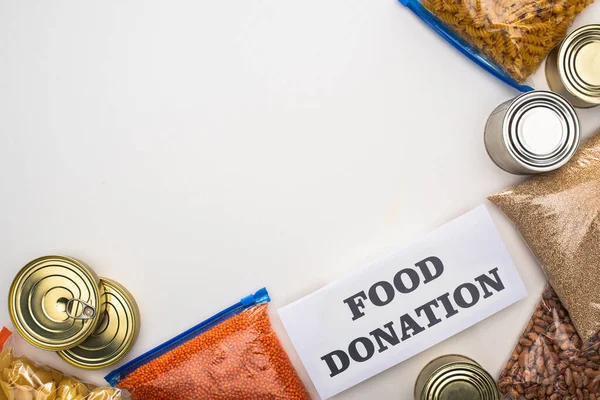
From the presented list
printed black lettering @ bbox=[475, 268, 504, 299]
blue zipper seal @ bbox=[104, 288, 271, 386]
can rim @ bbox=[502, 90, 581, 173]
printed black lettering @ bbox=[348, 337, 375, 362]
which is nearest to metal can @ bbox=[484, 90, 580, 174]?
can rim @ bbox=[502, 90, 581, 173]

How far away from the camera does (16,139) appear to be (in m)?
1.16

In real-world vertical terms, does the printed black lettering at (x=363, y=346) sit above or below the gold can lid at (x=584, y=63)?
below

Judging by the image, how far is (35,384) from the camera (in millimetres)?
1059

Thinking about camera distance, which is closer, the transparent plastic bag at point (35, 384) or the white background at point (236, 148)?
the transparent plastic bag at point (35, 384)

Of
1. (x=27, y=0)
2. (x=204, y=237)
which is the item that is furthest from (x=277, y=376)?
(x=27, y=0)

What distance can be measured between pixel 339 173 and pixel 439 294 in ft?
1.15

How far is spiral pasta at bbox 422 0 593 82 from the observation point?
1013 millimetres

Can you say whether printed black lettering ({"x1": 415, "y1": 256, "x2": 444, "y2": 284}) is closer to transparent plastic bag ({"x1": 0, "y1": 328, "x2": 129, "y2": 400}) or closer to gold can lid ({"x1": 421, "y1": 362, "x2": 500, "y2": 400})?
gold can lid ({"x1": 421, "y1": 362, "x2": 500, "y2": 400})

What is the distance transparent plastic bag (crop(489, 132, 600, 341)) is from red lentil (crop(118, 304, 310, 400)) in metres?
0.62

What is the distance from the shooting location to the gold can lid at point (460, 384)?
1.05 meters

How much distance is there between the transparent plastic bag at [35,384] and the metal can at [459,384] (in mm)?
655

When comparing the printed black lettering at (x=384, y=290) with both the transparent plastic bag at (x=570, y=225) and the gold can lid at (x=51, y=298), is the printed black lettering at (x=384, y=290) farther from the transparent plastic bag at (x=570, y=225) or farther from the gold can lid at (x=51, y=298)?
the gold can lid at (x=51, y=298)

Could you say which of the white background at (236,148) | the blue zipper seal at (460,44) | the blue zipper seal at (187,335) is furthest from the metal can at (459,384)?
the blue zipper seal at (460,44)

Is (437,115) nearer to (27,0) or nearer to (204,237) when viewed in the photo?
(204,237)
